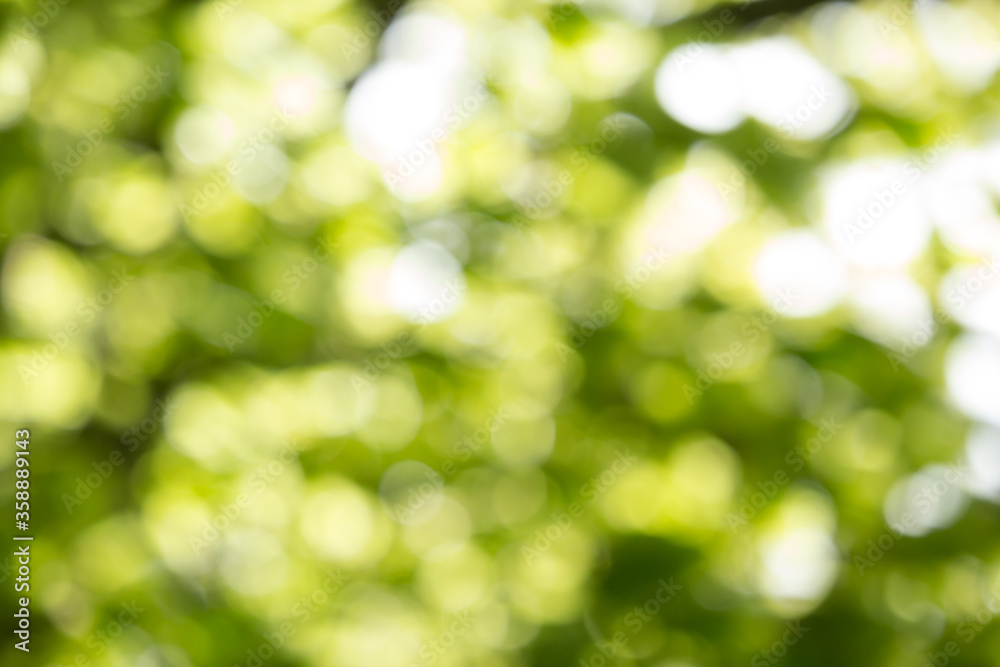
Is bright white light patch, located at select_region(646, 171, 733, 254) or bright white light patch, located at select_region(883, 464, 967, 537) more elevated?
bright white light patch, located at select_region(646, 171, 733, 254)

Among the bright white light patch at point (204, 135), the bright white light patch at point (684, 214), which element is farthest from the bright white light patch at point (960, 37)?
the bright white light patch at point (204, 135)

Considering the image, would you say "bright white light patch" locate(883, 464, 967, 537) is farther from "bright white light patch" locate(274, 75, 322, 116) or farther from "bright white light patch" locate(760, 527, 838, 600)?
"bright white light patch" locate(274, 75, 322, 116)

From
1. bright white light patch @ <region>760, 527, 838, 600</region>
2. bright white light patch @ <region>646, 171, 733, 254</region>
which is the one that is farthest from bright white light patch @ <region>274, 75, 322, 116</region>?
bright white light patch @ <region>760, 527, 838, 600</region>

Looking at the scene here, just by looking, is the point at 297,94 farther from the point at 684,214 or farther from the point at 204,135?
the point at 684,214

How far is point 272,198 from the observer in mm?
720

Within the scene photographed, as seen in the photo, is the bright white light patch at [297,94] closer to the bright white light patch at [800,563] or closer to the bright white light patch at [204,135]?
the bright white light patch at [204,135]

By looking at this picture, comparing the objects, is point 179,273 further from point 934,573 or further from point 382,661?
point 934,573

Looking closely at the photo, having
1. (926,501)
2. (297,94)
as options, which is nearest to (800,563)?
(926,501)

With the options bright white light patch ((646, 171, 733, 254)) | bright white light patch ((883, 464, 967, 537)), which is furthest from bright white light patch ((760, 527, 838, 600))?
bright white light patch ((646, 171, 733, 254))

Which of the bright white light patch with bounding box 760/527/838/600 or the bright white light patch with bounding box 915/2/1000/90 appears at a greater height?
the bright white light patch with bounding box 915/2/1000/90

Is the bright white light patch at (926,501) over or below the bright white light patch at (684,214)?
below

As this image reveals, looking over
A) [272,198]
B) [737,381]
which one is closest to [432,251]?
[272,198]

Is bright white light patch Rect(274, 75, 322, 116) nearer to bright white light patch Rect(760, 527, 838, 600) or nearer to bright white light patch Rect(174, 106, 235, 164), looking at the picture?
bright white light patch Rect(174, 106, 235, 164)

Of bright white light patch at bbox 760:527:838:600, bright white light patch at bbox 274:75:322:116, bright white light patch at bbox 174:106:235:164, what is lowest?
bright white light patch at bbox 760:527:838:600
